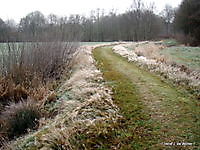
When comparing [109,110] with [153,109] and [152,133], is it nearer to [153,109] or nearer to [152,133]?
[153,109]

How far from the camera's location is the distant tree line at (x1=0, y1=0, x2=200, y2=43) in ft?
35.3

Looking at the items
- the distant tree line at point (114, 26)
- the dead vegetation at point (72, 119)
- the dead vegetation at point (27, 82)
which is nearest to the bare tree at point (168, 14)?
the distant tree line at point (114, 26)

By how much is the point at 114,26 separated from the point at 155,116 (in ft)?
183

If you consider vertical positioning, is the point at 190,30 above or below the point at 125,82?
above

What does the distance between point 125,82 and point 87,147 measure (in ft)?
16.2

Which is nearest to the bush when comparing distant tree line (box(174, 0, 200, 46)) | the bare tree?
distant tree line (box(174, 0, 200, 46))

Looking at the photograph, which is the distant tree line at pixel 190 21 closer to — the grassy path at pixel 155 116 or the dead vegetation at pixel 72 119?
the grassy path at pixel 155 116

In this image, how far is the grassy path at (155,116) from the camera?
13.5ft

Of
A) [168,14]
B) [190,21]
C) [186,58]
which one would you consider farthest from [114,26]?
[186,58]

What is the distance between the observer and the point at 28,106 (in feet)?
22.1

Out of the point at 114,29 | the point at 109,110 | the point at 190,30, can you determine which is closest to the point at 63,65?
the point at 109,110

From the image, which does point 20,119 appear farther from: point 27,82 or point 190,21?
point 190,21

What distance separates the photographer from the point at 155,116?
5.22m

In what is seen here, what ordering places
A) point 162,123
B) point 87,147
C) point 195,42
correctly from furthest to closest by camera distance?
point 195,42 → point 162,123 → point 87,147
